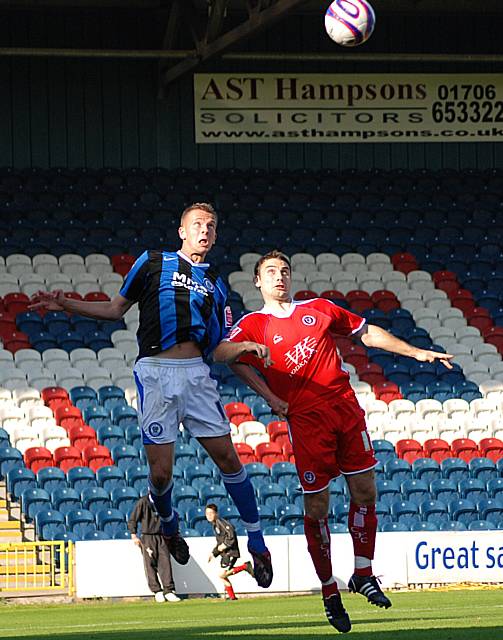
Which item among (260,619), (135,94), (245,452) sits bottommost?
(260,619)

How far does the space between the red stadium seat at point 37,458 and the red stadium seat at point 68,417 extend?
26.7 inches

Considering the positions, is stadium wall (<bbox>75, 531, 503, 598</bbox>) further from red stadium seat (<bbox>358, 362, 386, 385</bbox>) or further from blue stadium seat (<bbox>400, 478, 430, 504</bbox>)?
red stadium seat (<bbox>358, 362, 386, 385</bbox>)

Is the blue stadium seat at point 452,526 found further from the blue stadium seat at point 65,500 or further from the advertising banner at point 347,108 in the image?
the advertising banner at point 347,108

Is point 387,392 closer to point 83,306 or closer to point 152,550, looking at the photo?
point 152,550

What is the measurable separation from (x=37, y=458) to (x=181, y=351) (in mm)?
10540

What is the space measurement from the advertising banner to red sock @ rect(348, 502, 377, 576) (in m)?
18.0

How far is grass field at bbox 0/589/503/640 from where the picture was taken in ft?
29.2

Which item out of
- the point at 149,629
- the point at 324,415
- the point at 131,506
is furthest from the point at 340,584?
the point at 324,415

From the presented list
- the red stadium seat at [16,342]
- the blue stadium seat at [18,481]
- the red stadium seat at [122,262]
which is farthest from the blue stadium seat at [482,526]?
the red stadium seat at [122,262]

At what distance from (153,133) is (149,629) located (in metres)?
16.7

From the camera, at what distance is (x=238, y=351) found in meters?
8.41

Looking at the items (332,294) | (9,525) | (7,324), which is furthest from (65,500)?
(332,294)

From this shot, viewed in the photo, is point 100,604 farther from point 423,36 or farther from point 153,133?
point 423,36

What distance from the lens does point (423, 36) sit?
89.5 feet
